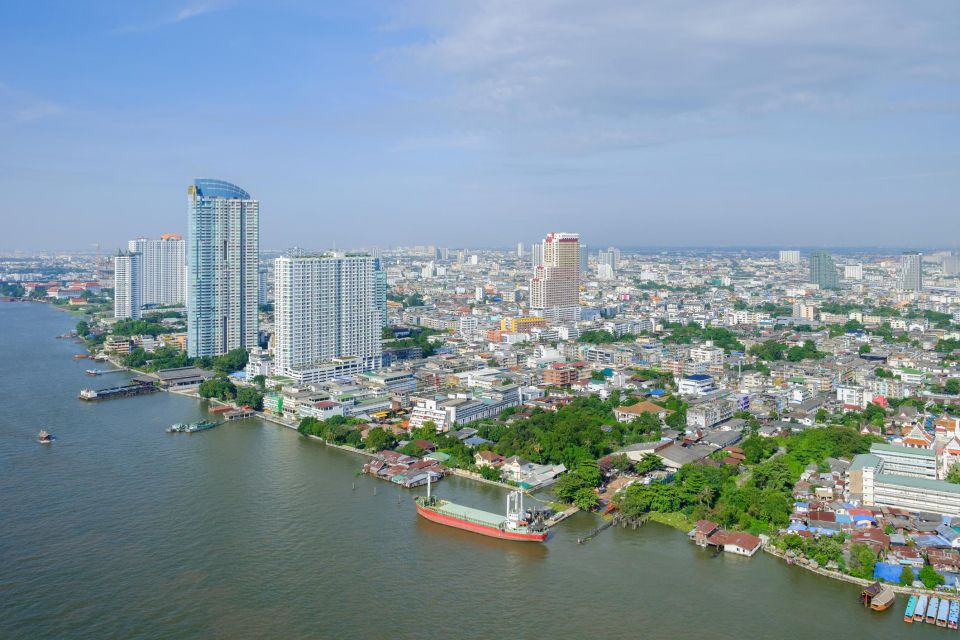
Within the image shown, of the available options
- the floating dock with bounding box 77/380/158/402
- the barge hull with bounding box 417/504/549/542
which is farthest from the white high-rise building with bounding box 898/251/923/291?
the barge hull with bounding box 417/504/549/542

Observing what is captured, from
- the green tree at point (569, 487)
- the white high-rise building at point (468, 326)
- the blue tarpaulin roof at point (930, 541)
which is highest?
the white high-rise building at point (468, 326)

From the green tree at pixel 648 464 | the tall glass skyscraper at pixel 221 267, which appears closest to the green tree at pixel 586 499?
the green tree at pixel 648 464

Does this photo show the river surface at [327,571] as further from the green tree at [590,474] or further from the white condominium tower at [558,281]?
the white condominium tower at [558,281]

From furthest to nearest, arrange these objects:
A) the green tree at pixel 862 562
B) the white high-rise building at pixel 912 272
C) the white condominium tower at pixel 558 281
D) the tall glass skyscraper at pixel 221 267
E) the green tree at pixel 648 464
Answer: the white high-rise building at pixel 912 272 → the white condominium tower at pixel 558 281 → the tall glass skyscraper at pixel 221 267 → the green tree at pixel 648 464 → the green tree at pixel 862 562

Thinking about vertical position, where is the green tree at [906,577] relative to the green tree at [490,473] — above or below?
below

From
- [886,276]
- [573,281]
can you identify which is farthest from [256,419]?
[886,276]

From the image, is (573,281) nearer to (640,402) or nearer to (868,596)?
(640,402)

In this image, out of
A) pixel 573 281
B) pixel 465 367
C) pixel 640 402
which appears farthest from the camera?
pixel 573 281
